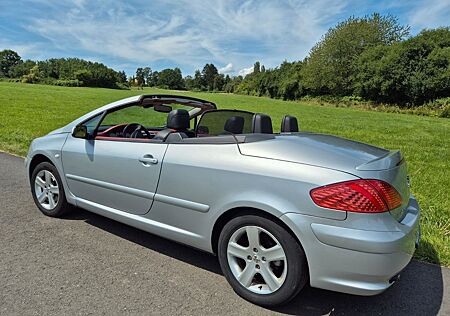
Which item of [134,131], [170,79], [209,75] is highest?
[209,75]

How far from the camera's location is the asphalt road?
89.5 inches

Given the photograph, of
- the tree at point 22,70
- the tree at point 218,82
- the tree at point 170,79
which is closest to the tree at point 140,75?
the tree at point 170,79

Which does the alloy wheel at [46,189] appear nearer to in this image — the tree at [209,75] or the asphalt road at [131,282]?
the asphalt road at [131,282]

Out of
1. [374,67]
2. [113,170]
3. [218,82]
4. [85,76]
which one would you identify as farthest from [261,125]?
[218,82]

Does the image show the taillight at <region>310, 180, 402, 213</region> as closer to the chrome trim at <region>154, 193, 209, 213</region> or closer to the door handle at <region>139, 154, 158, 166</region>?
the chrome trim at <region>154, 193, 209, 213</region>

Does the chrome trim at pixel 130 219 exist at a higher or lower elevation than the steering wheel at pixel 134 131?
A: lower

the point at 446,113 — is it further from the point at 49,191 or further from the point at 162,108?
the point at 49,191

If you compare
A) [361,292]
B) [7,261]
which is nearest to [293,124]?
[361,292]

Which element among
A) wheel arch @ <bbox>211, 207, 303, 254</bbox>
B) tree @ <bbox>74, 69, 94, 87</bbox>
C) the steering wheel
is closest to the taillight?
wheel arch @ <bbox>211, 207, 303, 254</bbox>

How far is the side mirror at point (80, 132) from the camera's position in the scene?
3395 millimetres

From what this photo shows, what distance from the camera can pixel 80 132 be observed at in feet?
11.3

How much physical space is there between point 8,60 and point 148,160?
11977 cm

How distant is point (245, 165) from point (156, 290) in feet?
3.92

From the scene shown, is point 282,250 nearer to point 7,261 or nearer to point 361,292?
point 361,292
